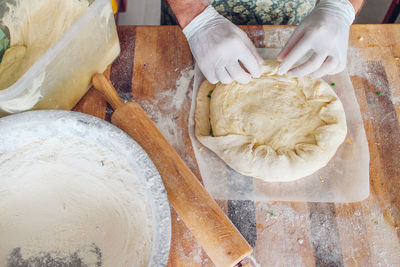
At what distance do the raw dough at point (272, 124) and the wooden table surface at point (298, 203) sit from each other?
0.12 meters

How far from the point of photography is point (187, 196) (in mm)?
1181

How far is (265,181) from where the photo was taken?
54.6 inches

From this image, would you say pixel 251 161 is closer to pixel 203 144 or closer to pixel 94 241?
pixel 203 144

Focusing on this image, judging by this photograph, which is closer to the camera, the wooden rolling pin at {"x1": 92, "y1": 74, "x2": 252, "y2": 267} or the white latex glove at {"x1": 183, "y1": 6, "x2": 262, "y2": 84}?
the wooden rolling pin at {"x1": 92, "y1": 74, "x2": 252, "y2": 267}

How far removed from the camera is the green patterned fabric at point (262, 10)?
5.45ft

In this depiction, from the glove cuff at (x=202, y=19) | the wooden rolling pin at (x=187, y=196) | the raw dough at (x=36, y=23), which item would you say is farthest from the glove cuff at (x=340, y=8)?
the raw dough at (x=36, y=23)

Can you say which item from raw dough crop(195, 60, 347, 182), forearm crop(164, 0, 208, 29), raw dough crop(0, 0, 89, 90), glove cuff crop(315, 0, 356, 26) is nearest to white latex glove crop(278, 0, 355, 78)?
glove cuff crop(315, 0, 356, 26)

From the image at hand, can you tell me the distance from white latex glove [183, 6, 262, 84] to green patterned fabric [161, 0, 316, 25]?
0.26 metres

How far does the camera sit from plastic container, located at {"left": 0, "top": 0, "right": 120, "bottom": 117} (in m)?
1.13

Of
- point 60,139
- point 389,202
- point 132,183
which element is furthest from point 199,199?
point 389,202

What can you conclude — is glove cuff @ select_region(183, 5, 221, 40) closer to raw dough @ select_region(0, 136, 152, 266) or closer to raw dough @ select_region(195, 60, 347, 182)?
raw dough @ select_region(195, 60, 347, 182)

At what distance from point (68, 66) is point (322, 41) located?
1012 mm

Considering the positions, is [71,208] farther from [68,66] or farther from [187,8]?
[187,8]

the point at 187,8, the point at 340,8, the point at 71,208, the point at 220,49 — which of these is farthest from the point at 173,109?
the point at 340,8
